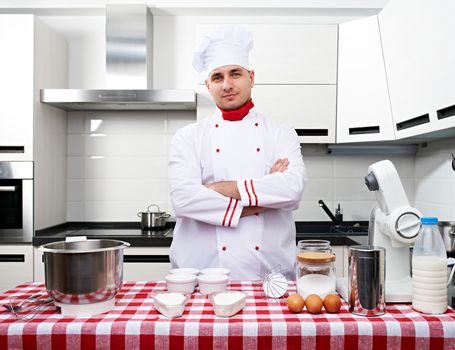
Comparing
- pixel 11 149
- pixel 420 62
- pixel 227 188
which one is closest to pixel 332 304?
pixel 227 188

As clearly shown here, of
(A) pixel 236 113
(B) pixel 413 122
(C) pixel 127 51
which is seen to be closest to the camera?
(A) pixel 236 113

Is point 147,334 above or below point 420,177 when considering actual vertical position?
below

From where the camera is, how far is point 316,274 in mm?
1352

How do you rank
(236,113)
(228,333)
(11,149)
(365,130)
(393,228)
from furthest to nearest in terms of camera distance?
(365,130), (11,149), (236,113), (393,228), (228,333)

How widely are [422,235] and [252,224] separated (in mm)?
792

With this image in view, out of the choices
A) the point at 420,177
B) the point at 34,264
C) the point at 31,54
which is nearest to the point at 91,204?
the point at 34,264

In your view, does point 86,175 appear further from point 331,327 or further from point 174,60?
point 331,327

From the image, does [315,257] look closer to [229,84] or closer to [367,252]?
[367,252]

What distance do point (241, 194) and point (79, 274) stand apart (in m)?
0.79

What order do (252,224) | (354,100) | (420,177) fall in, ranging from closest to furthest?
1. (252,224)
2. (354,100)
3. (420,177)

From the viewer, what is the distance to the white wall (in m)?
2.82

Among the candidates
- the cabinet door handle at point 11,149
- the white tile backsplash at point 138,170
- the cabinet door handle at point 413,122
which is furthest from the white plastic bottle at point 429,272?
the cabinet door handle at point 11,149

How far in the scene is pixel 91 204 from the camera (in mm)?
3369

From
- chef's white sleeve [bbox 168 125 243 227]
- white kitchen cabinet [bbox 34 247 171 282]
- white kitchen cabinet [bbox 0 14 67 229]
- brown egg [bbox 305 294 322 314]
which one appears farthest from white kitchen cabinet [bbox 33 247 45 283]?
brown egg [bbox 305 294 322 314]
